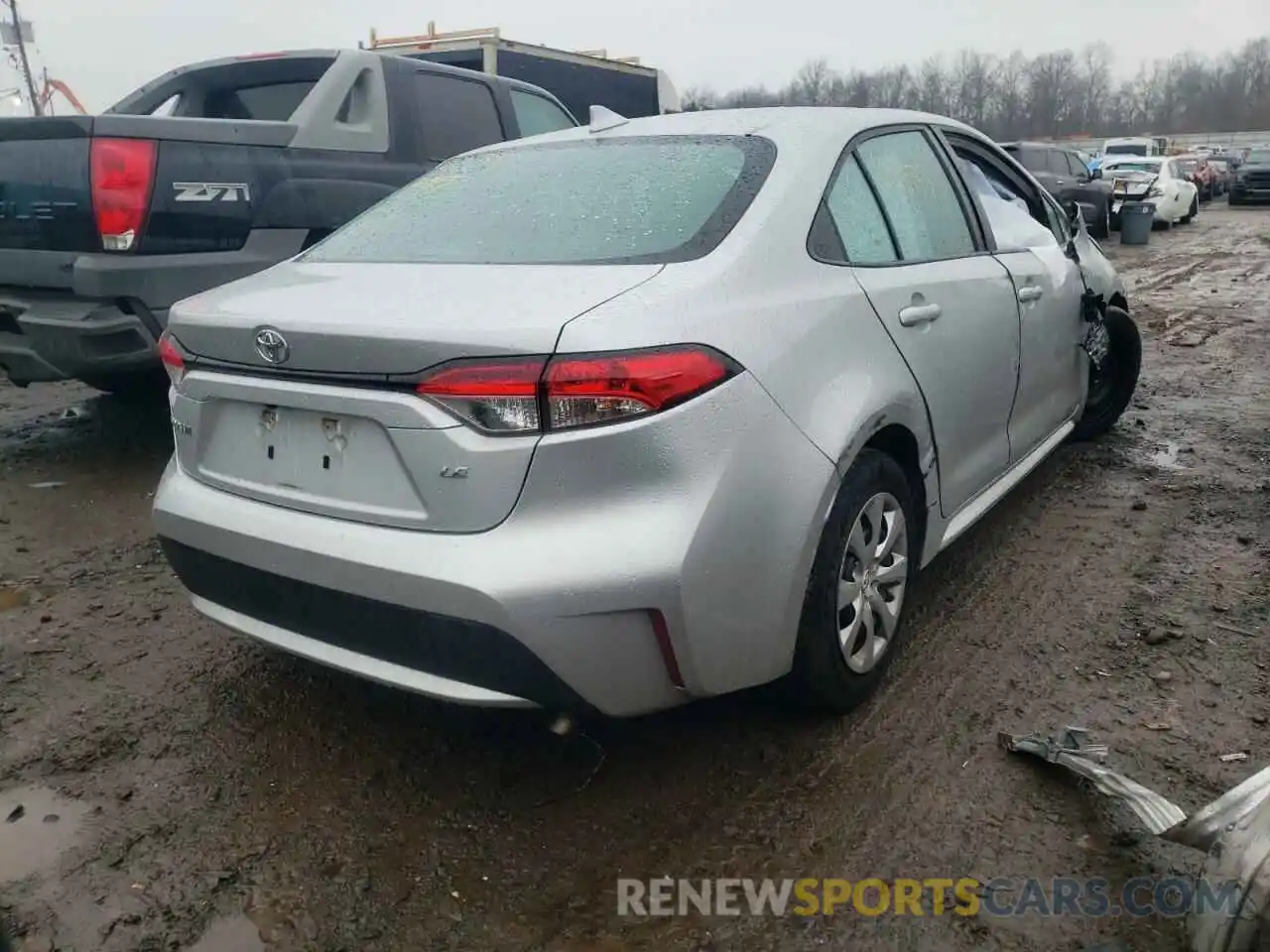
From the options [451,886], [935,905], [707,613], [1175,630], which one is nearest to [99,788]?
[451,886]

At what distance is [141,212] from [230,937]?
10.6 ft

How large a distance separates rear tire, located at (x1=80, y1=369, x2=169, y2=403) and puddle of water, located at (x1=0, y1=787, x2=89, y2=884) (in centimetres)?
252

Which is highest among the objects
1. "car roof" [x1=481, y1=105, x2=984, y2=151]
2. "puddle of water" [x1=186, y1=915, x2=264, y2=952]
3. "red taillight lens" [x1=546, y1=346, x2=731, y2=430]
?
"car roof" [x1=481, y1=105, x2=984, y2=151]

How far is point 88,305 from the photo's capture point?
4.33 metres

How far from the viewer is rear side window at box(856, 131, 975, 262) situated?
10.2 ft

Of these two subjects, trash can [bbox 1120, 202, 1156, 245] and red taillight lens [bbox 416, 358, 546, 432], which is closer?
red taillight lens [bbox 416, 358, 546, 432]

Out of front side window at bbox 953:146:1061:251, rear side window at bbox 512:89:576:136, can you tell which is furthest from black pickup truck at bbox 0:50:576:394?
front side window at bbox 953:146:1061:251

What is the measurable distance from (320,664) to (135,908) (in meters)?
0.61

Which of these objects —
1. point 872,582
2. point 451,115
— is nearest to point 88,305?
point 451,115

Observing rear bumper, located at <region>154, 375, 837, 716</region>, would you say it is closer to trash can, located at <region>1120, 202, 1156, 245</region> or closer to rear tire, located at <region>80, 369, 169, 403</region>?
rear tire, located at <region>80, 369, 169, 403</region>

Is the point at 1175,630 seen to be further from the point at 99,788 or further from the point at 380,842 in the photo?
the point at 99,788

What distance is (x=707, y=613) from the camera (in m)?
2.15

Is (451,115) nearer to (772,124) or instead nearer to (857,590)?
(772,124)

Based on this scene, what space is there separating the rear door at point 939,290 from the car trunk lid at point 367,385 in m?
0.87
